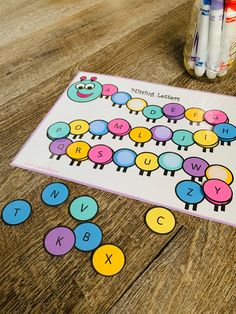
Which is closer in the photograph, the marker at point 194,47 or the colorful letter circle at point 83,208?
the colorful letter circle at point 83,208

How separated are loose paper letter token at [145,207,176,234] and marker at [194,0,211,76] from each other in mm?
278

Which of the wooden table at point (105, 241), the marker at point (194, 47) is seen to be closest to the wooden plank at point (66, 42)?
the wooden table at point (105, 241)

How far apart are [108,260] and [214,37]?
371 millimetres

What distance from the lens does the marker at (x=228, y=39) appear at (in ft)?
1.61

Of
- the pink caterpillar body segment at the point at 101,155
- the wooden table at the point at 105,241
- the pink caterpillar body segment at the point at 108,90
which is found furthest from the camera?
the pink caterpillar body segment at the point at 108,90

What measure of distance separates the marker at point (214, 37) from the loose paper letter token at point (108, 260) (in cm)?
35

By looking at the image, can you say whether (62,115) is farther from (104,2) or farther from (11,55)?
(104,2)

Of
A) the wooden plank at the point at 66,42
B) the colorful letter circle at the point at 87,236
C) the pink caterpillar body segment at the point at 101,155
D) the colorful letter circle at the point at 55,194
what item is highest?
the wooden plank at the point at 66,42

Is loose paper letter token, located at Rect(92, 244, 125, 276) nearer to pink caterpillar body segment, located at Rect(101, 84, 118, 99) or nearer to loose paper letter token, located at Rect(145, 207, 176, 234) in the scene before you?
loose paper letter token, located at Rect(145, 207, 176, 234)

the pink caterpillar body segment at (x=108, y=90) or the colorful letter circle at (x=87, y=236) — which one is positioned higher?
the pink caterpillar body segment at (x=108, y=90)

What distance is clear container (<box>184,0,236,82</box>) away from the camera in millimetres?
495

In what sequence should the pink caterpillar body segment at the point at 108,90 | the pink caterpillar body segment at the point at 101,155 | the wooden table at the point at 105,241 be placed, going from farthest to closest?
the pink caterpillar body segment at the point at 108,90
the pink caterpillar body segment at the point at 101,155
the wooden table at the point at 105,241

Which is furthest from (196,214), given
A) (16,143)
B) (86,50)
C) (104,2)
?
(104,2)

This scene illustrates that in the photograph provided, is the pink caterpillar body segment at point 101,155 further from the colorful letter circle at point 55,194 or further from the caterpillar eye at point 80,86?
the caterpillar eye at point 80,86
